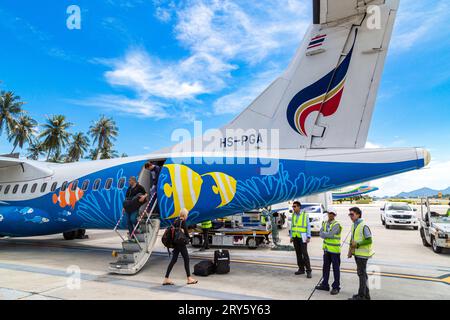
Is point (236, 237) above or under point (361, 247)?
under

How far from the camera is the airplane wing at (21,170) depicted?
13.6m

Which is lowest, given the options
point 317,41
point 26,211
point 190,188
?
point 26,211

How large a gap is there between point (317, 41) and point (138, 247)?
7654mm

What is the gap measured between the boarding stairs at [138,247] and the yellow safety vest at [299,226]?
13.7ft

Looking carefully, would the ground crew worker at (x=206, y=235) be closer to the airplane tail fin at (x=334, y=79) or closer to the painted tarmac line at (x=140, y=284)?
the painted tarmac line at (x=140, y=284)

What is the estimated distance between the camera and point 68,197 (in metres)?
12.2

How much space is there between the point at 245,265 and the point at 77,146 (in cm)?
5547

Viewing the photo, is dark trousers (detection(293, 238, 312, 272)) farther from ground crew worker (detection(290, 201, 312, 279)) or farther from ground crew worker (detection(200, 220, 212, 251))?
ground crew worker (detection(200, 220, 212, 251))

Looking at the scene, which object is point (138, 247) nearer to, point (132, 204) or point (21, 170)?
point (132, 204)

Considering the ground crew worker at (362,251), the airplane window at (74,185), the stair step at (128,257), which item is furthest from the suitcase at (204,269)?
the airplane window at (74,185)

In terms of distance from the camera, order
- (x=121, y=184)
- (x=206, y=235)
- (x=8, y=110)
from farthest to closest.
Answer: (x=8, y=110) → (x=206, y=235) → (x=121, y=184)

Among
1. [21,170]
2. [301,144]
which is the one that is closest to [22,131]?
[21,170]
